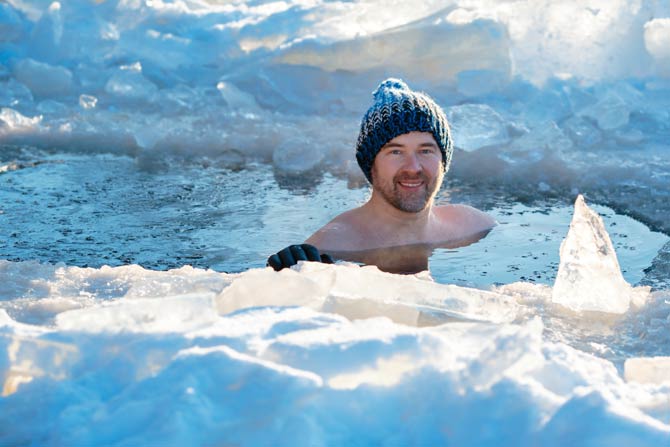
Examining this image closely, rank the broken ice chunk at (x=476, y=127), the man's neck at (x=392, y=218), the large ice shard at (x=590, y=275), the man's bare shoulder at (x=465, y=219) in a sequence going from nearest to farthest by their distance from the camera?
the large ice shard at (x=590, y=275) < the man's neck at (x=392, y=218) < the man's bare shoulder at (x=465, y=219) < the broken ice chunk at (x=476, y=127)

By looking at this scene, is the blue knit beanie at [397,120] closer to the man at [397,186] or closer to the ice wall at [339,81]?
the man at [397,186]

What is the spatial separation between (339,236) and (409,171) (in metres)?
0.48

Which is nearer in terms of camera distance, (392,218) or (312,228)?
(392,218)

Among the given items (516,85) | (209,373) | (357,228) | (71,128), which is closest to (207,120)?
(71,128)

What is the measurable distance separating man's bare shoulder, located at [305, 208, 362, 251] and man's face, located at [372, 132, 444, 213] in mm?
235

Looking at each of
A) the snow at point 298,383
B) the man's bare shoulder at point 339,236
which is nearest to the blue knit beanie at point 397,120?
the man's bare shoulder at point 339,236

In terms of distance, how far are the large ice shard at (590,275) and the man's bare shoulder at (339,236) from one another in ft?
4.73

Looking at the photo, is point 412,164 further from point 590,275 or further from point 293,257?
point 590,275

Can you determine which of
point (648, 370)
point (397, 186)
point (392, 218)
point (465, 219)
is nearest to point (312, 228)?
point (392, 218)

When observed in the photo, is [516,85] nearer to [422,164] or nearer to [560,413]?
[422,164]

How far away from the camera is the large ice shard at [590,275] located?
3000 millimetres

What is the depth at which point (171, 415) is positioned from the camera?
5.32ft

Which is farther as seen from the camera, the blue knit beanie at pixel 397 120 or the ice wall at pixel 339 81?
the ice wall at pixel 339 81

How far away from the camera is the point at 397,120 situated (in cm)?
452
